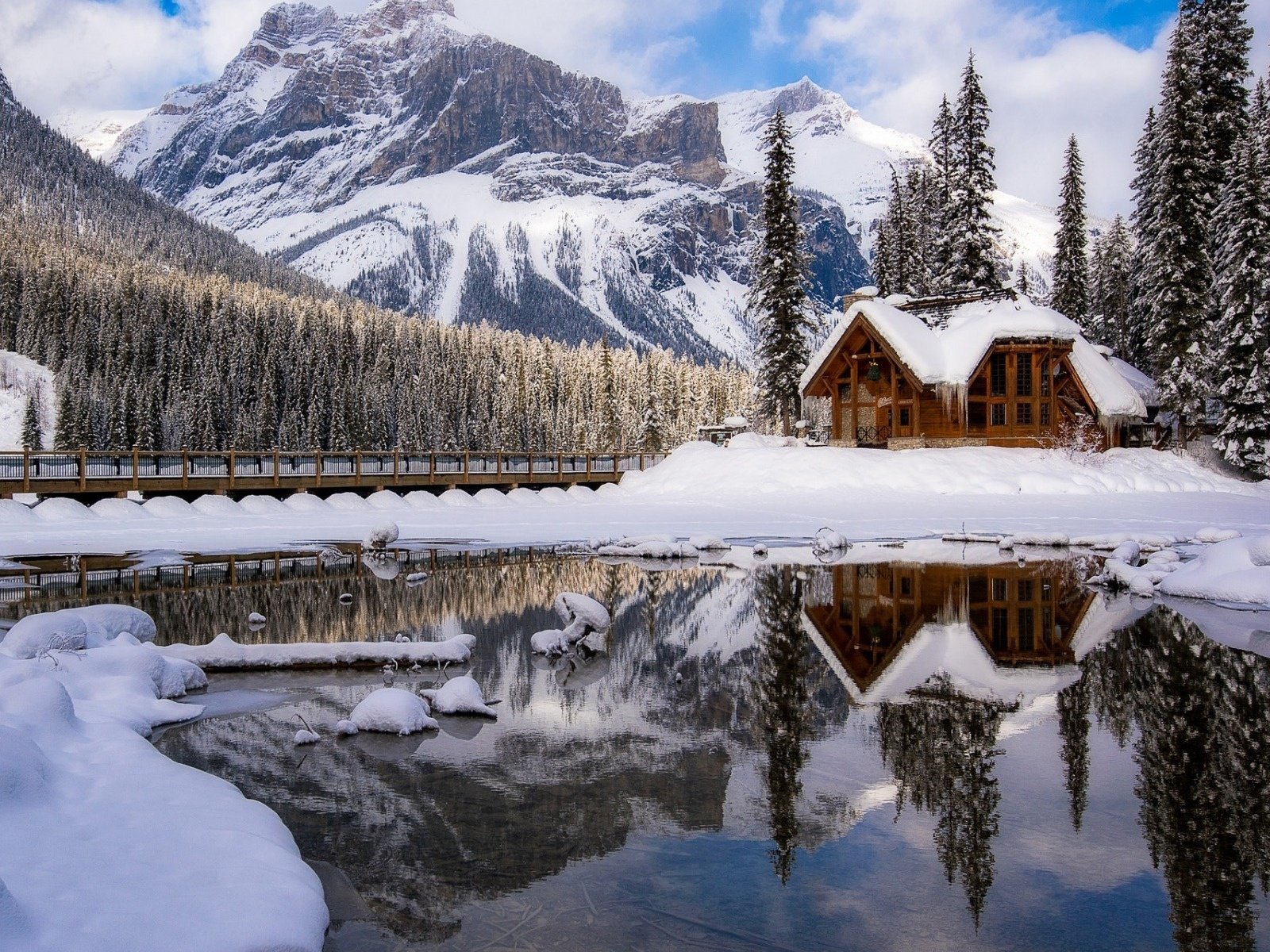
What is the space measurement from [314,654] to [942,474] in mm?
28497

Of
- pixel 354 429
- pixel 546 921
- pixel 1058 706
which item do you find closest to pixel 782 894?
pixel 546 921

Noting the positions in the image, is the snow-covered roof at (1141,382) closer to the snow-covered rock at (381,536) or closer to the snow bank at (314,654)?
the snow-covered rock at (381,536)

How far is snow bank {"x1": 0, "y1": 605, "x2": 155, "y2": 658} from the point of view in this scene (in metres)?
9.29

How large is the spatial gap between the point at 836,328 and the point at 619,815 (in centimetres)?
3795

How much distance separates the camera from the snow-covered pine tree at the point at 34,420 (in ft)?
255

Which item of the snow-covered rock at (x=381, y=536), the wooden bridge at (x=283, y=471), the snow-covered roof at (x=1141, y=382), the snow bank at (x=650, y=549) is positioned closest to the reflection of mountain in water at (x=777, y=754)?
the snow bank at (x=650, y=549)

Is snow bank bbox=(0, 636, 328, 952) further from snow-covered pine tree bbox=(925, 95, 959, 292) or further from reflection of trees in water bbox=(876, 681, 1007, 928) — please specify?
snow-covered pine tree bbox=(925, 95, 959, 292)

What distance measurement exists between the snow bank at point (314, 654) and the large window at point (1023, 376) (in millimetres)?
35429

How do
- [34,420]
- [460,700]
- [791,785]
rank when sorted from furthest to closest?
[34,420] → [460,700] → [791,785]

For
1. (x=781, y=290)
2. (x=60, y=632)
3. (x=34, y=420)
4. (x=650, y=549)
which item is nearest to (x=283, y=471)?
(x=650, y=549)

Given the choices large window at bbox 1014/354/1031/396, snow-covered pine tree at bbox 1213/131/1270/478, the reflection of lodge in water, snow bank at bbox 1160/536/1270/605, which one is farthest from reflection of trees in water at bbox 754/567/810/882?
snow-covered pine tree at bbox 1213/131/1270/478

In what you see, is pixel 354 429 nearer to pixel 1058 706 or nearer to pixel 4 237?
pixel 4 237

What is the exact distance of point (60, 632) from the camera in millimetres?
9484

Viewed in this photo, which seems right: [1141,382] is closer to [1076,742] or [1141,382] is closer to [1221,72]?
[1221,72]
